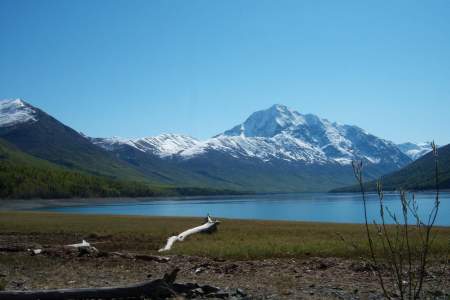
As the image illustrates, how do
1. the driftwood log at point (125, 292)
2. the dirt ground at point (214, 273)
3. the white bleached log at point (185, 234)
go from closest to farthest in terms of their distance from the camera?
the driftwood log at point (125, 292), the dirt ground at point (214, 273), the white bleached log at point (185, 234)

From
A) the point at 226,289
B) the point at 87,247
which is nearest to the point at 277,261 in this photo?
the point at 226,289

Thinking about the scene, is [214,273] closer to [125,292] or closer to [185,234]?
[125,292]

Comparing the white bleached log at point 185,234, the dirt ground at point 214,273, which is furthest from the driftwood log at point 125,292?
the white bleached log at point 185,234

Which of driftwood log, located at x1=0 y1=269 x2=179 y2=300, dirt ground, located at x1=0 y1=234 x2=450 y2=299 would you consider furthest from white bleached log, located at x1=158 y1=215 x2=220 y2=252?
driftwood log, located at x1=0 y1=269 x2=179 y2=300

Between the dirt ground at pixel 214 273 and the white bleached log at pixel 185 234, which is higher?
Result: the white bleached log at pixel 185 234

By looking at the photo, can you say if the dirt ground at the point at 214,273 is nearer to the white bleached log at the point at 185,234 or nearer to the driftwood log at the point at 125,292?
the driftwood log at the point at 125,292

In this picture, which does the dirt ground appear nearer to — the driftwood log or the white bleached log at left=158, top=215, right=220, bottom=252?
the driftwood log

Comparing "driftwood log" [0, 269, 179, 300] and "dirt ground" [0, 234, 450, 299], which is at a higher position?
"driftwood log" [0, 269, 179, 300]

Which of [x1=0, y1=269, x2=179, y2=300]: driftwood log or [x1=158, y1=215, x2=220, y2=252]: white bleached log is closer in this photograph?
[x1=0, y1=269, x2=179, y2=300]: driftwood log

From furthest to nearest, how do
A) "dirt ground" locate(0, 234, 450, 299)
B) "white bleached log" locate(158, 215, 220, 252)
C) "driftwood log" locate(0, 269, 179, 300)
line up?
"white bleached log" locate(158, 215, 220, 252) < "dirt ground" locate(0, 234, 450, 299) < "driftwood log" locate(0, 269, 179, 300)

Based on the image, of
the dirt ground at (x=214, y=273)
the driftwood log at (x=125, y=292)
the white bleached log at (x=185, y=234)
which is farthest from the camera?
the white bleached log at (x=185, y=234)

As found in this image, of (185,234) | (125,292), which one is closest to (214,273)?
(125,292)

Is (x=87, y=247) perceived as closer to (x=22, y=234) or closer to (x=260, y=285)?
(x=260, y=285)

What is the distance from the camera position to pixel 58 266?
2334 centimetres
